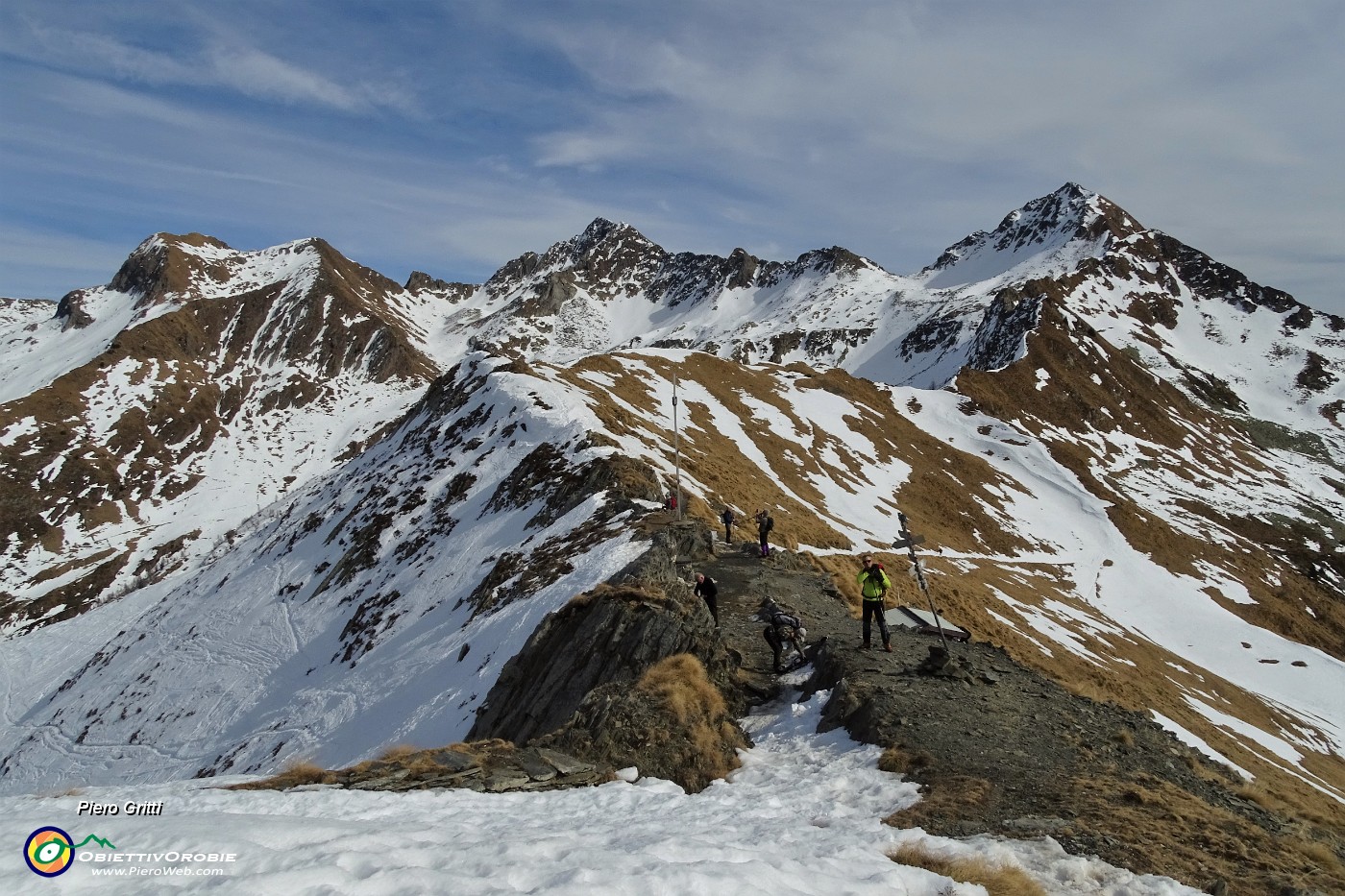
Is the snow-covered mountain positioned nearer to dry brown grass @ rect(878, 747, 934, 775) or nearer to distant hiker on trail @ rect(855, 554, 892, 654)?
distant hiker on trail @ rect(855, 554, 892, 654)

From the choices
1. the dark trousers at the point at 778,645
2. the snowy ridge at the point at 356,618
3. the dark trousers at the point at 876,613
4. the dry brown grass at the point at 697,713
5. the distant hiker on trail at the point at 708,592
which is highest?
the dark trousers at the point at 876,613

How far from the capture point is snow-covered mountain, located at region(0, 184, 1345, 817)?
2912cm

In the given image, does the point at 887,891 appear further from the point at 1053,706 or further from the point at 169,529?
the point at 169,529

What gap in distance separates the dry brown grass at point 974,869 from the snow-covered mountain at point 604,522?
1340 cm

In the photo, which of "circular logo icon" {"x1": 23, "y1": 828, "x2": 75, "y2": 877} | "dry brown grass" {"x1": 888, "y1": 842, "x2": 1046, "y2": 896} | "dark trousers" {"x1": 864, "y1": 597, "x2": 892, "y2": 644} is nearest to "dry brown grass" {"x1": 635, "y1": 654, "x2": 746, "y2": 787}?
"dark trousers" {"x1": 864, "y1": 597, "x2": 892, "y2": 644}

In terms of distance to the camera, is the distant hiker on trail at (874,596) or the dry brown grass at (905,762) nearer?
the dry brown grass at (905,762)

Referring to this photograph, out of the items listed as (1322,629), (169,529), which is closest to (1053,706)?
(1322,629)

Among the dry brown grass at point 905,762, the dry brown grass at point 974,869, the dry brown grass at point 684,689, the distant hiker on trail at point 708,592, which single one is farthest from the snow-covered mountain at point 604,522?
the dry brown grass at point 974,869

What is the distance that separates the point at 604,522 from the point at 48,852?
860 inches

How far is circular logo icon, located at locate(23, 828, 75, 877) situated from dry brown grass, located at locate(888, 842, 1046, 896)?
7.59 m

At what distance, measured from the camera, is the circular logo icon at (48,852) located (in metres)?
5.04

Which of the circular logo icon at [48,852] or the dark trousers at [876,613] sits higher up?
the dark trousers at [876,613]

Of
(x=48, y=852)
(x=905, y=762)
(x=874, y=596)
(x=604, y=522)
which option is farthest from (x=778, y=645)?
(x=48, y=852)

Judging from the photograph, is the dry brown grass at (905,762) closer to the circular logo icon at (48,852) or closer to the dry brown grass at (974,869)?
the dry brown grass at (974,869)
